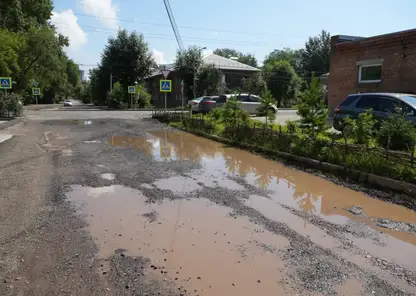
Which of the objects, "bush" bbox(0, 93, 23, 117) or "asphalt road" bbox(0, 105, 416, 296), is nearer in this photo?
"asphalt road" bbox(0, 105, 416, 296)

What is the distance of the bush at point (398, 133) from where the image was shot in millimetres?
8555

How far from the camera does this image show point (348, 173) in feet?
26.6

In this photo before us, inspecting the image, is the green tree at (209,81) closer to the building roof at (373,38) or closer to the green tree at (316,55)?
the building roof at (373,38)

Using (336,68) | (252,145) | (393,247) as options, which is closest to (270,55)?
(336,68)

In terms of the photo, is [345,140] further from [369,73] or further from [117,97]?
[117,97]

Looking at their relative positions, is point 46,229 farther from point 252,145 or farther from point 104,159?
point 252,145

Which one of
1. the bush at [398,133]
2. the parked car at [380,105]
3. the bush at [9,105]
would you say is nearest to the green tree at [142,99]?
the bush at [9,105]

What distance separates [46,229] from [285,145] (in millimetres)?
Answer: 7653

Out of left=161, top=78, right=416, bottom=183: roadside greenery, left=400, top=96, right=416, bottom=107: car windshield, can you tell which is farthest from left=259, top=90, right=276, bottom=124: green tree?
left=400, top=96, right=416, bottom=107: car windshield

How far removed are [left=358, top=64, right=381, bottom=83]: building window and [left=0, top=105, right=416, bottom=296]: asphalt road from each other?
1124 centimetres

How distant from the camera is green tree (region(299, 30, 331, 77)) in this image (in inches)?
2995

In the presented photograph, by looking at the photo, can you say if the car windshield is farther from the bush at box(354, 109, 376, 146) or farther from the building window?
the building window

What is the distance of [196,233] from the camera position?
5000 mm

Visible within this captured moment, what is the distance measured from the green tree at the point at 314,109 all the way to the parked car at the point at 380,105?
1.27 metres
